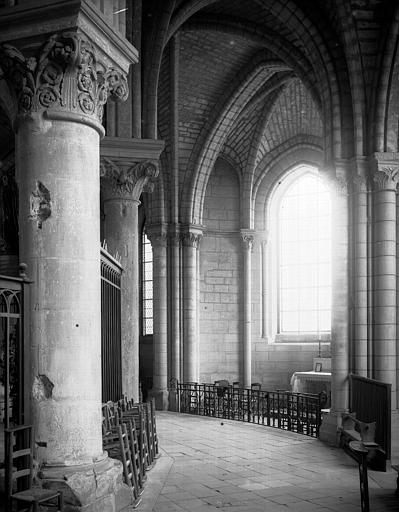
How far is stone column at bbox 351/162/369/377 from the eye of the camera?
512 inches

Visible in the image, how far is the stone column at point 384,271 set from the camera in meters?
12.7

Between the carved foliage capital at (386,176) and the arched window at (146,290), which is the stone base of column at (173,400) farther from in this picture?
the carved foliage capital at (386,176)

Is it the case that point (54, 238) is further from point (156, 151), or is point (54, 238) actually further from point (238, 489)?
point (156, 151)

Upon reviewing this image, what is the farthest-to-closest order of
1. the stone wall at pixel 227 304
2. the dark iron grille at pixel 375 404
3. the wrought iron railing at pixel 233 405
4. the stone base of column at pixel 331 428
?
1. the stone wall at pixel 227 304
2. the wrought iron railing at pixel 233 405
3. the stone base of column at pixel 331 428
4. the dark iron grille at pixel 375 404

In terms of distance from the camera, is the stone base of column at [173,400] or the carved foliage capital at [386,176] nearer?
the carved foliage capital at [386,176]

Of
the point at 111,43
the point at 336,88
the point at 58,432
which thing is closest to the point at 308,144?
the point at 336,88

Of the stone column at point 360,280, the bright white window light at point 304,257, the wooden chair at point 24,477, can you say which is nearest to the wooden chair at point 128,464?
the wooden chair at point 24,477

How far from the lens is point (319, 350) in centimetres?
2238

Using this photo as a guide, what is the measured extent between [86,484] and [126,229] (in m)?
6.97

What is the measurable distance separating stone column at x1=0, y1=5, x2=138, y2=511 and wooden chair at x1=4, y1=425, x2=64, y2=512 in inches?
7.9

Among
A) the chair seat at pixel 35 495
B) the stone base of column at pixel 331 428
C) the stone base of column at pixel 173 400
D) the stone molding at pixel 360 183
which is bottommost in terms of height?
the stone base of column at pixel 173 400

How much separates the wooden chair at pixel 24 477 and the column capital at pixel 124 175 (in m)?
6.92

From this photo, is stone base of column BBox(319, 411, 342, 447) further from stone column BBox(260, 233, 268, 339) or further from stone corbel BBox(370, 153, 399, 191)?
stone column BBox(260, 233, 268, 339)

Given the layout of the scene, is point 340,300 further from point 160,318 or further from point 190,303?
point 160,318
